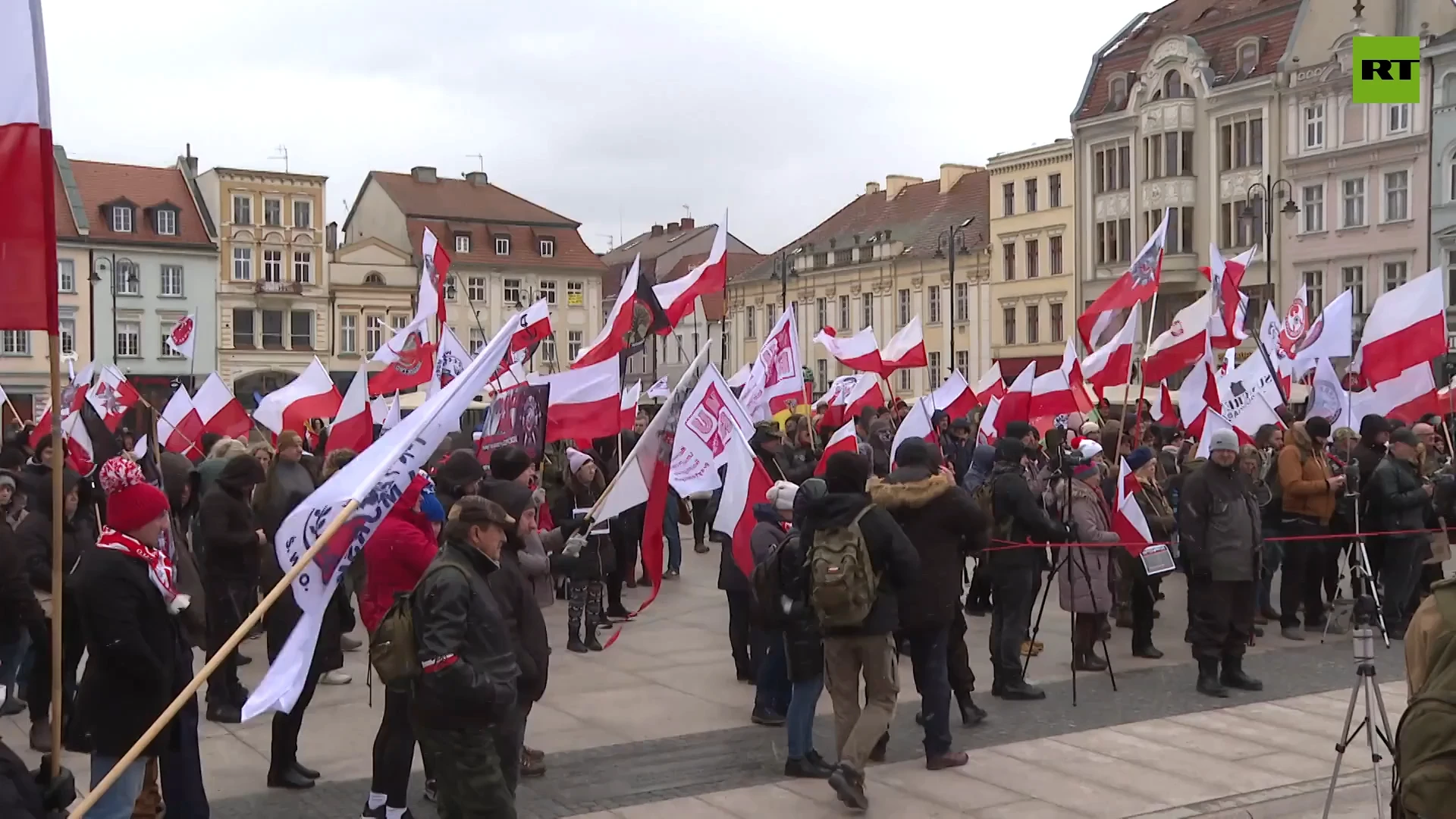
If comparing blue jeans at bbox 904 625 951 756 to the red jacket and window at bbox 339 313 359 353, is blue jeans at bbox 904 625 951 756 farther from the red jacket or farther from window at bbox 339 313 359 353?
window at bbox 339 313 359 353

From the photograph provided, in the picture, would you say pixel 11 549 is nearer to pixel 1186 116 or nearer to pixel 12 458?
pixel 12 458

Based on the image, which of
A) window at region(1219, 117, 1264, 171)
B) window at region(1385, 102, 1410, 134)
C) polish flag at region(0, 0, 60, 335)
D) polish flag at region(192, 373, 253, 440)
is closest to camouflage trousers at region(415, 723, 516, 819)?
polish flag at region(0, 0, 60, 335)

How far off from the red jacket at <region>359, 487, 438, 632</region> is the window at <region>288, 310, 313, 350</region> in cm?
6079

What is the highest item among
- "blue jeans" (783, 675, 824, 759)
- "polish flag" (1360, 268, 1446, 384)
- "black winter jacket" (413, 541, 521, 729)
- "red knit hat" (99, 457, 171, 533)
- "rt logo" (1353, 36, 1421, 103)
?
"rt logo" (1353, 36, 1421, 103)

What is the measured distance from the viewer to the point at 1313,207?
47.5m

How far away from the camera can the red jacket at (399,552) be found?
6.78m

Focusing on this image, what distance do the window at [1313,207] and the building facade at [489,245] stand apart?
113ft

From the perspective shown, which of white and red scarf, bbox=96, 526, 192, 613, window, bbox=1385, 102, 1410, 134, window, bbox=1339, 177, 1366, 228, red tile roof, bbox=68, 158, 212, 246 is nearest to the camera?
white and red scarf, bbox=96, 526, 192, 613

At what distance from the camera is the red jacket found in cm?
678

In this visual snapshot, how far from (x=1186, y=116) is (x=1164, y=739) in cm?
4672

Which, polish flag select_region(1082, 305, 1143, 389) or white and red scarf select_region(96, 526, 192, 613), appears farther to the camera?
polish flag select_region(1082, 305, 1143, 389)

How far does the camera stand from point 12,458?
36.0 feet

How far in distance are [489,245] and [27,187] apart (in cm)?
6832

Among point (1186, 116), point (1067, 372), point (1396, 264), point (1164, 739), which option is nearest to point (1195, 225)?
point (1186, 116)
